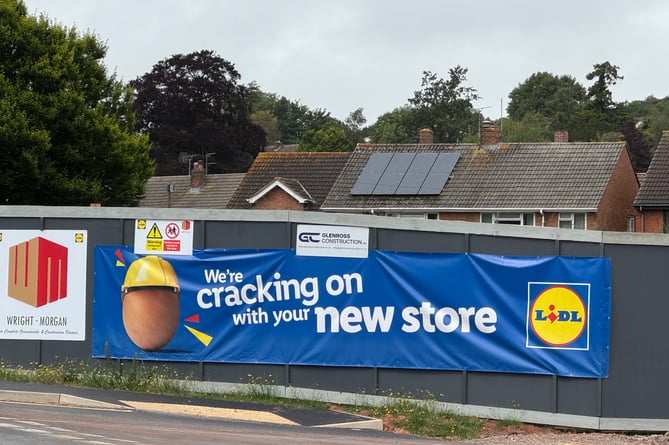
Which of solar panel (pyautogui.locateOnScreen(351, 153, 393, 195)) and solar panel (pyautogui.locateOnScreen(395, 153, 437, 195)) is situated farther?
solar panel (pyautogui.locateOnScreen(351, 153, 393, 195))

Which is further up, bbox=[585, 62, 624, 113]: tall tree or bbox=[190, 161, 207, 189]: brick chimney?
bbox=[585, 62, 624, 113]: tall tree

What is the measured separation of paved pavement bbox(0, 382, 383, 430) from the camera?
52.4 ft

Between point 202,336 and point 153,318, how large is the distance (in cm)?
82

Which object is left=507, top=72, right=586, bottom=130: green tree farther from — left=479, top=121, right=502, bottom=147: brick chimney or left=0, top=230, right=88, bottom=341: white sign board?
left=0, top=230, right=88, bottom=341: white sign board

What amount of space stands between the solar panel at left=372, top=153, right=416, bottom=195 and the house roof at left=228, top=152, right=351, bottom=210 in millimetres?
4103

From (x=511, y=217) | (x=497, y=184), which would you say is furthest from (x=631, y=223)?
(x=497, y=184)

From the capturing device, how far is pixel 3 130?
42.0 metres

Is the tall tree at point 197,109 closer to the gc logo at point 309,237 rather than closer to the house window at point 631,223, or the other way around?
the house window at point 631,223

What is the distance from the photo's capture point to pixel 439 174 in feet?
192

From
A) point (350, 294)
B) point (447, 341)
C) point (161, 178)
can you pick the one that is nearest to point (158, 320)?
point (350, 294)

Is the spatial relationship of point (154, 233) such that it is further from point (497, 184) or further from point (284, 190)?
point (284, 190)

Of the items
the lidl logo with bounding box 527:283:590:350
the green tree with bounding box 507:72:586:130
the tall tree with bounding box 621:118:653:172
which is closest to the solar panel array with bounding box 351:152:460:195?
the lidl logo with bounding box 527:283:590:350

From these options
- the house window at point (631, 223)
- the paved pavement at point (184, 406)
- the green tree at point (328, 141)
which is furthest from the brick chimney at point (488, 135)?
the green tree at point (328, 141)

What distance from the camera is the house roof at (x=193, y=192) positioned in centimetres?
7200
